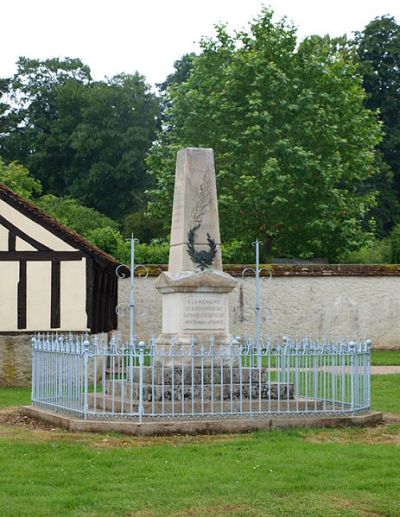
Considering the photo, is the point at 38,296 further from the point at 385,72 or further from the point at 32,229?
the point at 385,72

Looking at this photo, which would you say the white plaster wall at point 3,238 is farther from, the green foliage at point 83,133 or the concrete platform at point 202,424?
the green foliage at point 83,133

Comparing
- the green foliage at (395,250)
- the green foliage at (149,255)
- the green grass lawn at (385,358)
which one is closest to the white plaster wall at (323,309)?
the green grass lawn at (385,358)

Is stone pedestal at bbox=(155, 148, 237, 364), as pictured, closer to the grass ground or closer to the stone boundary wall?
the grass ground

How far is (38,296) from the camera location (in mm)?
20266

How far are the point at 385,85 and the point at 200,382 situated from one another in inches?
1521

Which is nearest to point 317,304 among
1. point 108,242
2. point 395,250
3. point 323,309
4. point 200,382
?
point 323,309

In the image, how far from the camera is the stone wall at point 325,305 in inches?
1110

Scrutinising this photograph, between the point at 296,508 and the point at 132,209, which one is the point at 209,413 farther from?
the point at 132,209

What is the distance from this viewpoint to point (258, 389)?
12805mm

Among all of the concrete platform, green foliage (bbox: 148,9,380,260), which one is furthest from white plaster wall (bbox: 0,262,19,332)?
green foliage (bbox: 148,9,380,260)

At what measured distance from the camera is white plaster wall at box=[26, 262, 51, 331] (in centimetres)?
2014

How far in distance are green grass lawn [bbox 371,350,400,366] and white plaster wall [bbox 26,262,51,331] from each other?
8183 mm

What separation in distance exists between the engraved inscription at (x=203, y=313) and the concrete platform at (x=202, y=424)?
5.34ft

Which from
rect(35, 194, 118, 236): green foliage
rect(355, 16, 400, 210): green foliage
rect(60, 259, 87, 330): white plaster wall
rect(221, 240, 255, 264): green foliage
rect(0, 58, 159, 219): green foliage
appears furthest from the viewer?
rect(0, 58, 159, 219): green foliage
